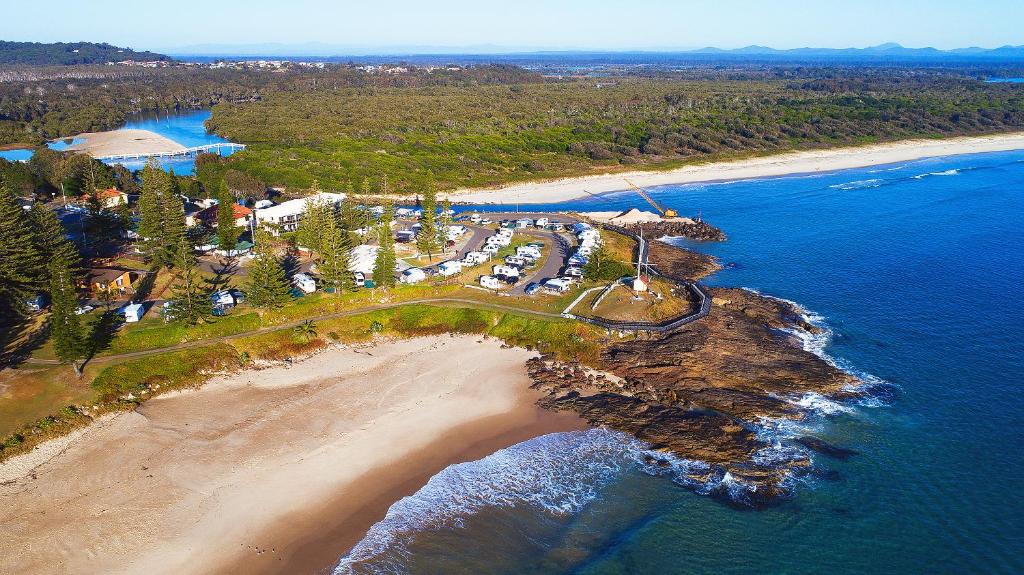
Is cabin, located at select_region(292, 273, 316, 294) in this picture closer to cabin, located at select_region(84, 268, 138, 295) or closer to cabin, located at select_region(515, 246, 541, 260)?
cabin, located at select_region(84, 268, 138, 295)

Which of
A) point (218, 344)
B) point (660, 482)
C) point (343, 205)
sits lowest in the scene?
point (660, 482)

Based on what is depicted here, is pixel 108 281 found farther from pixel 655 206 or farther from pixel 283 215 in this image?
pixel 655 206

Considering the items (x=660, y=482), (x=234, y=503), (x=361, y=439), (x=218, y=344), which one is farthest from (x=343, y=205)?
(x=660, y=482)

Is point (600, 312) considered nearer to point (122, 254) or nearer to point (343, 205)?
point (343, 205)

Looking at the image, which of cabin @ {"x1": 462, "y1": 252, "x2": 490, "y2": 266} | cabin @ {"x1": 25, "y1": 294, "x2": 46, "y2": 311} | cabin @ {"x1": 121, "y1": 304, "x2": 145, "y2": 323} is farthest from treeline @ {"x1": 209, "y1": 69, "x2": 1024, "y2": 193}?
cabin @ {"x1": 121, "y1": 304, "x2": 145, "y2": 323}

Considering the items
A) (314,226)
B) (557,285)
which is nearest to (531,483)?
(557,285)

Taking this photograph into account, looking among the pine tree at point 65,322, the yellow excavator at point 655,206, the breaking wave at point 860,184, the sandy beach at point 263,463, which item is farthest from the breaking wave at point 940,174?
the pine tree at point 65,322
